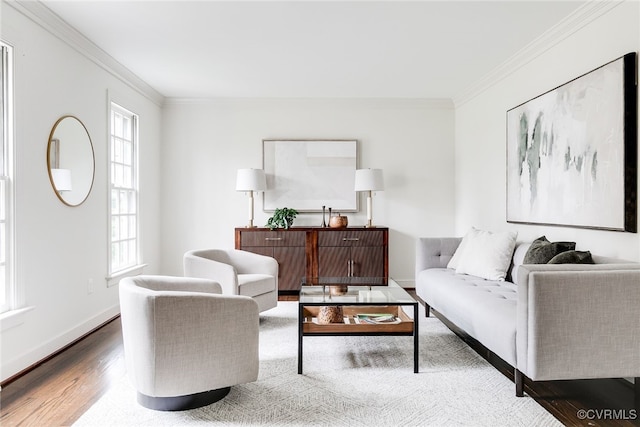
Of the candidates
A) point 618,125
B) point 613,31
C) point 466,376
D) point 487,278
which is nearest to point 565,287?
point 466,376

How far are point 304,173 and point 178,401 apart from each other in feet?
12.2

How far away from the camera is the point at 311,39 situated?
11.8 ft

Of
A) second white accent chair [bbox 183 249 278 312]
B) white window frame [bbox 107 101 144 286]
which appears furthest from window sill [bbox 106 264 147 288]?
second white accent chair [bbox 183 249 278 312]

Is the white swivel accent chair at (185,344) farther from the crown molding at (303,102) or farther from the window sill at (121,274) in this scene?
the crown molding at (303,102)

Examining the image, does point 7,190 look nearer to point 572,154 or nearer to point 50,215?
point 50,215

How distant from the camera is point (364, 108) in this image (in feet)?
18.8

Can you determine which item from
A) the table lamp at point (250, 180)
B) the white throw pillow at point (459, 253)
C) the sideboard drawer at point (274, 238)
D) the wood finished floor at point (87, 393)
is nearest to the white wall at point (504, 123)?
the white throw pillow at point (459, 253)

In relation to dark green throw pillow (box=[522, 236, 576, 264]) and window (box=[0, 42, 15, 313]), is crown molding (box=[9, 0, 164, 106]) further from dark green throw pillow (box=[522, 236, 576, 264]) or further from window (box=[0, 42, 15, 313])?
dark green throw pillow (box=[522, 236, 576, 264])

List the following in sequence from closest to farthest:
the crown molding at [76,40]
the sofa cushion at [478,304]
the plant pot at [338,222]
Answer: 1. the sofa cushion at [478,304]
2. the crown molding at [76,40]
3. the plant pot at [338,222]

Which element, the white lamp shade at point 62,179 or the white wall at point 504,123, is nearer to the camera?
the white wall at point 504,123

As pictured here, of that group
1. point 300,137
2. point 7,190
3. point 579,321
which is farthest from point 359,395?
point 300,137

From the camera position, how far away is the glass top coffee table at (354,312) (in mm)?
2852

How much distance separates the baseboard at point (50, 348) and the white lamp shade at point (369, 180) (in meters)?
2.96

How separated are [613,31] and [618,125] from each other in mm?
636
